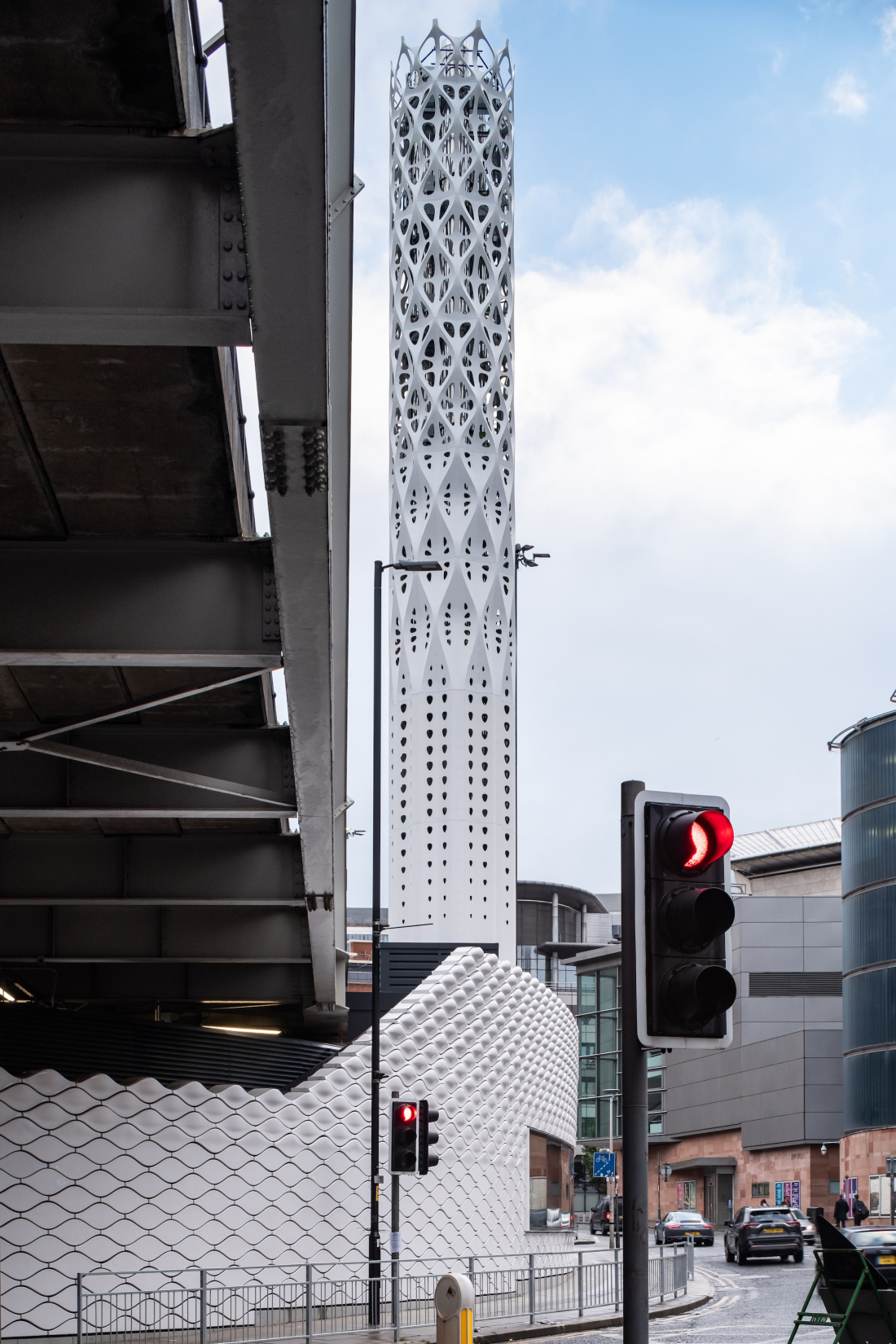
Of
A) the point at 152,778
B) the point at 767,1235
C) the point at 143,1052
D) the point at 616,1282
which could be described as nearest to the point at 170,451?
the point at 152,778

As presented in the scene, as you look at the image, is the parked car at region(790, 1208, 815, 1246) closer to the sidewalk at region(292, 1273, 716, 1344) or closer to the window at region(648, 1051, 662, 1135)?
the sidewalk at region(292, 1273, 716, 1344)

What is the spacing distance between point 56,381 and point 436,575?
142 ft

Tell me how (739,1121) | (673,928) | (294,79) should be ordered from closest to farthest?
(673,928) < (294,79) < (739,1121)

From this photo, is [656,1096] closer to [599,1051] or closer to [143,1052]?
[599,1051]

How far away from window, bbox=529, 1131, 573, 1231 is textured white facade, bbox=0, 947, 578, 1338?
1987 millimetres

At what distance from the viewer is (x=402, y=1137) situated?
19.1m

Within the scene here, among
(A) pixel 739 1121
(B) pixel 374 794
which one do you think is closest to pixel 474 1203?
(B) pixel 374 794

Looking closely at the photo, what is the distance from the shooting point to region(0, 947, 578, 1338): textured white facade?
65.0 feet

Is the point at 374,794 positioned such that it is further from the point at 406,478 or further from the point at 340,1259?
the point at 406,478

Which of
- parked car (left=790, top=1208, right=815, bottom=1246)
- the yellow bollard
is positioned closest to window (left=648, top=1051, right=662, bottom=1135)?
parked car (left=790, top=1208, right=815, bottom=1246)

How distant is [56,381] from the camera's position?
921 centimetres

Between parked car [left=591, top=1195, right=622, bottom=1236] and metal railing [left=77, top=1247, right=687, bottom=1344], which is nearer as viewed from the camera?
metal railing [left=77, top=1247, right=687, bottom=1344]

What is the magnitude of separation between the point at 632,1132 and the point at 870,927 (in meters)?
64.5

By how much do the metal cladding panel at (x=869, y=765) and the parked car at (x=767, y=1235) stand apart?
1232 inches
